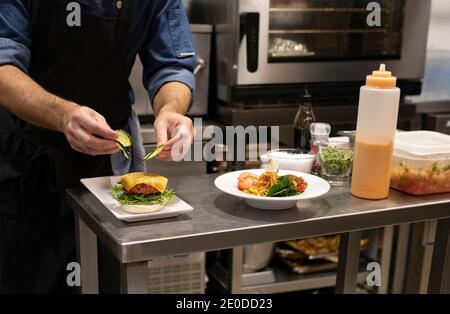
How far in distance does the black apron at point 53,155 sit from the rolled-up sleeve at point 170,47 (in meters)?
0.08

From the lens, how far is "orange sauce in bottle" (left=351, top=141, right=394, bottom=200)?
3.78 feet

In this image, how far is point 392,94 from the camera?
3.66ft

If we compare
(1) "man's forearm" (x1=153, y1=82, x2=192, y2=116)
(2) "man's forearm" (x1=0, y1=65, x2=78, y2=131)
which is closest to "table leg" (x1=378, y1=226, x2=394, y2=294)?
(1) "man's forearm" (x1=153, y1=82, x2=192, y2=116)

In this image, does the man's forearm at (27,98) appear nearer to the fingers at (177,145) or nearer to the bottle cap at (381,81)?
the fingers at (177,145)

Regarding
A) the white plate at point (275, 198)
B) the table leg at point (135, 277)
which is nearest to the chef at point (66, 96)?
the white plate at point (275, 198)

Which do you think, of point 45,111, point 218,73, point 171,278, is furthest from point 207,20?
point 45,111

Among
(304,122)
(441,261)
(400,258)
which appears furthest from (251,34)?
(400,258)

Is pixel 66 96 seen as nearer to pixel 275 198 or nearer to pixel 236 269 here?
pixel 275 198

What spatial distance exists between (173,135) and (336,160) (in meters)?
0.36

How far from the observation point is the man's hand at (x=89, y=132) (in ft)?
3.37

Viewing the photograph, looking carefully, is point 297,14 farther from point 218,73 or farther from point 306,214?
point 306,214

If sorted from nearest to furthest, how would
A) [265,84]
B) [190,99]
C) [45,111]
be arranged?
1. [45,111]
2. [190,99]
3. [265,84]

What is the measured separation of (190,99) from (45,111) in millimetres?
415

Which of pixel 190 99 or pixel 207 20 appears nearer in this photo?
pixel 190 99
